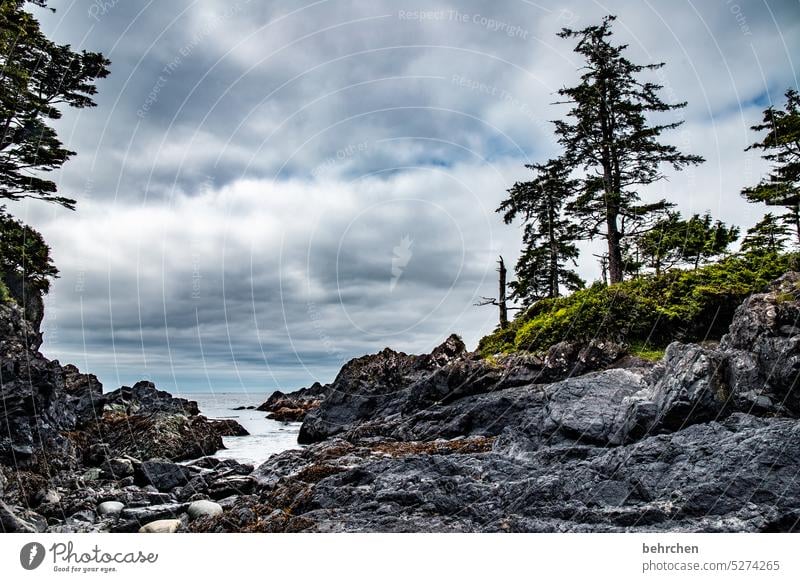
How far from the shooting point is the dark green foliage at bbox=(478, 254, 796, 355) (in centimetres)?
1845

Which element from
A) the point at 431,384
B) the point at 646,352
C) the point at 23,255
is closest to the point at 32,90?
the point at 23,255

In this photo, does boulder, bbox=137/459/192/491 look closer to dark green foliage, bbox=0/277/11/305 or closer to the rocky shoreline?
the rocky shoreline

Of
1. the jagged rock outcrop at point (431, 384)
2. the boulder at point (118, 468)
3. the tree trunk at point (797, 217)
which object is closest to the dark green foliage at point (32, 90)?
the boulder at point (118, 468)

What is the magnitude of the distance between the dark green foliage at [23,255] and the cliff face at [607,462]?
9.96m

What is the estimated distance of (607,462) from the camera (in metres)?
7.78

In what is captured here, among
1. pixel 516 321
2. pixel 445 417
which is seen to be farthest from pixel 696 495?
pixel 516 321

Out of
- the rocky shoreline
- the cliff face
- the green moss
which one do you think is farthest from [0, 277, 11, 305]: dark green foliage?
the green moss

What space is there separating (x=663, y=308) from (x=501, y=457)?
14.2 metres

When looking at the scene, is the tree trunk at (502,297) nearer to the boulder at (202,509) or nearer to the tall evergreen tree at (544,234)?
the tall evergreen tree at (544,234)

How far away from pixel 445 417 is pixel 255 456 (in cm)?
911

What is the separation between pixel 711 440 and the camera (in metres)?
7.75

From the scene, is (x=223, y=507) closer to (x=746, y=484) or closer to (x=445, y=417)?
(x=445, y=417)

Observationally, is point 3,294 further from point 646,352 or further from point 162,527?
point 646,352

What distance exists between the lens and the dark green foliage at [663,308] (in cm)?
1845
